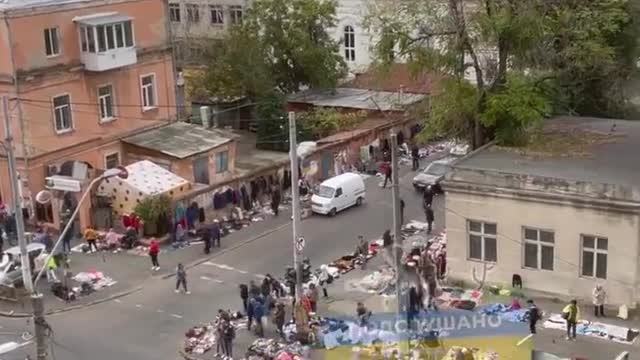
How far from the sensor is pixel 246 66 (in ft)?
168

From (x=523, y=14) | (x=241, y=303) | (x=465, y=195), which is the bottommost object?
(x=241, y=303)

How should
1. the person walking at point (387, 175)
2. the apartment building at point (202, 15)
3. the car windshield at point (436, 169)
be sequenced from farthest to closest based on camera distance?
the apartment building at point (202, 15), the person walking at point (387, 175), the car windshield at point (436, 169)

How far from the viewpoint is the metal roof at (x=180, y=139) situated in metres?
41.9

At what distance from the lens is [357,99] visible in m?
53.3

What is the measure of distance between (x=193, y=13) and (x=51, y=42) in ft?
95.4

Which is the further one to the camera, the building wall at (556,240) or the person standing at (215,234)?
the person standing at (215,234)

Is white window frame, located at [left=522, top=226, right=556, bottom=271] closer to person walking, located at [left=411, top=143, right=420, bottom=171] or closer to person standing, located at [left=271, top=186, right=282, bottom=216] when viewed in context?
person standing, located at [left=271, top=186, right=282, bottom=216]

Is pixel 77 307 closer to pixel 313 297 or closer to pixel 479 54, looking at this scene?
pixel 313 297

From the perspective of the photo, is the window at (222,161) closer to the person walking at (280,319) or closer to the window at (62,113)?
the window at (62,113)

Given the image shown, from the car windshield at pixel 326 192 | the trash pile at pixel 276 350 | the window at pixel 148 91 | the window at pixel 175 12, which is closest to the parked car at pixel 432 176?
the car windshield at pixel 326 192

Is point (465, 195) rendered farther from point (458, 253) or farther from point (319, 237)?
point (319, 237)

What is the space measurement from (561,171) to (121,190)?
658 inches

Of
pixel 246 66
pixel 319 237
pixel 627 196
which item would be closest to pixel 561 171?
pixel 627 196

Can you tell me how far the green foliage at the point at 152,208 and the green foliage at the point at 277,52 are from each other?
1489cm
